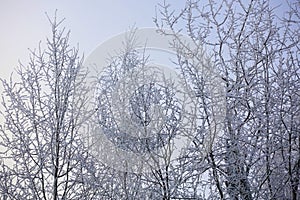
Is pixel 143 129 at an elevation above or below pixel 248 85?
below

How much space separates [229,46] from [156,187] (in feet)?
4.01

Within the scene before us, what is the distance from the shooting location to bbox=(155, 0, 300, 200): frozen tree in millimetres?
2926

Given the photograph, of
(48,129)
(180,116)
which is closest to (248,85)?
(180,116)

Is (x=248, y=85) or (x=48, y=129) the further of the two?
(x=48, y=129)

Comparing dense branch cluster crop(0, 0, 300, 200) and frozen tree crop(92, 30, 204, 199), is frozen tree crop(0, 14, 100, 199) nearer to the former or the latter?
dense branch cluster crop(0, 0, 300, 200)

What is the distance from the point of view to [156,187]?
302 cm

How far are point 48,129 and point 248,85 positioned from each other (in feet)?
5.09

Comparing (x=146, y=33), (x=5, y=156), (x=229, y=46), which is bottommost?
(x=5, y=156)

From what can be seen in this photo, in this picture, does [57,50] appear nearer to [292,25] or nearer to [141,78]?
[141,78]

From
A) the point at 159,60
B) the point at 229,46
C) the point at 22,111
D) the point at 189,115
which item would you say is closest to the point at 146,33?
the point at 159,60

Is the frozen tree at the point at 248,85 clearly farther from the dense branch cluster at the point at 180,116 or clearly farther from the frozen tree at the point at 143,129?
the frozen tree at the point at 143,129

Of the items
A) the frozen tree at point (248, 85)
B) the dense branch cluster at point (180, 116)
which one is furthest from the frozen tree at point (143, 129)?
the frozen tree at point (248, 85)

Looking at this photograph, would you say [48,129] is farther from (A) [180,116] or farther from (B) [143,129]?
(A) [180,116]

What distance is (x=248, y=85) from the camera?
3.06 metres
